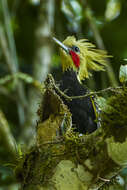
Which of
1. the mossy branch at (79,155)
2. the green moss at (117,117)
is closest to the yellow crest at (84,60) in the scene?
the mossy branch at (79,155)

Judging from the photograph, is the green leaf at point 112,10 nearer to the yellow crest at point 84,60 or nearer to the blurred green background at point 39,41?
the blurred green background at point 39,41

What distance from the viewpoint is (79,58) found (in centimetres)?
396

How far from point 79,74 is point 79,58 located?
20cm

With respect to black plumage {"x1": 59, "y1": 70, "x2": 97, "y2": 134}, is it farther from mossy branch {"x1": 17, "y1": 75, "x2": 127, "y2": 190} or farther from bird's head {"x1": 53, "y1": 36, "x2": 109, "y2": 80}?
mossy branch {"x1": 17, "y1": 75, "x2": 127, "y2": 190}

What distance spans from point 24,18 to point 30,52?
635 mm

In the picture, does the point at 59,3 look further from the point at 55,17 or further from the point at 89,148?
the point at 89,148

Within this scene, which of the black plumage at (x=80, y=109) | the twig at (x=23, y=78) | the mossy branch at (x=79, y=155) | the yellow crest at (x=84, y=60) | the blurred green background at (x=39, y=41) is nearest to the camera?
the mossy branch at (x=79, y=155)

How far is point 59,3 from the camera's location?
5.86 metres

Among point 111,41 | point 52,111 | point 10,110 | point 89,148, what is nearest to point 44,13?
point 111,41

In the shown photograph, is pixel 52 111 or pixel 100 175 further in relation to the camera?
pixel 52 111

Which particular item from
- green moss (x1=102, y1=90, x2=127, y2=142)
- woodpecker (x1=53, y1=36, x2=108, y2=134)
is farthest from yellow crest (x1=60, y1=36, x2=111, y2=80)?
green moss (x1=102, y1=90, x2=127, y2=142)

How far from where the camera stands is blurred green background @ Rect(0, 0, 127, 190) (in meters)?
4.90

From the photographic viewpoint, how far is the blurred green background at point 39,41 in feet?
16.1

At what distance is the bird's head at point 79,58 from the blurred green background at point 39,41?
0.64 m
